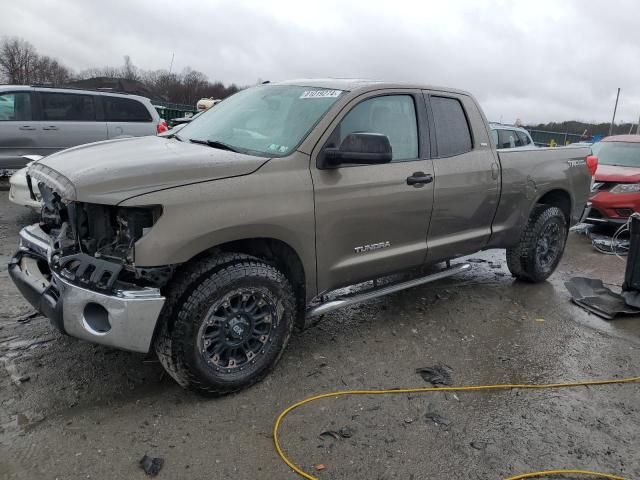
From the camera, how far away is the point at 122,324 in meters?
2.61

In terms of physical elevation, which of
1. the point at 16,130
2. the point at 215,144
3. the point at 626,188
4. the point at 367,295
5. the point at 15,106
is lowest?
the point at 367,295

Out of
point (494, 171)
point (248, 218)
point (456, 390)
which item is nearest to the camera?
point (248, 218)

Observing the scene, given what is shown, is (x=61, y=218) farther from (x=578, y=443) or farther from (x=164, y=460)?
(x=578, y=443)

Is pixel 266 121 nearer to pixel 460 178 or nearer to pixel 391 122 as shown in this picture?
pixel 391 122

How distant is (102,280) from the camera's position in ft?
8.66

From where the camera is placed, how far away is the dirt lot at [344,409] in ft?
8.41

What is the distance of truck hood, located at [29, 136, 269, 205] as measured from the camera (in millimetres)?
2613

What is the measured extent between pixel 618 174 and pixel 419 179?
235 inches

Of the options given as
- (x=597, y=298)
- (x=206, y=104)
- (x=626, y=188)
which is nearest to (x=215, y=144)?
(x=597, y=298)

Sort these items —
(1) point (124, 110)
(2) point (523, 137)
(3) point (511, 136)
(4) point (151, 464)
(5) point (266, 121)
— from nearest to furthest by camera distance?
(4) point (151, 464) → (5) point (266, 121) → (1) point (124, 110) → (3) point (511, 136) → (2) point (523, 137)

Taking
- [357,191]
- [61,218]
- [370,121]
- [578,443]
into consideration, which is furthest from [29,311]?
[578,443]

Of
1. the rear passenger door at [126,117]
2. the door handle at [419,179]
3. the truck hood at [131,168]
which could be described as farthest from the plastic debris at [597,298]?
the rear passenger door at [126,117]

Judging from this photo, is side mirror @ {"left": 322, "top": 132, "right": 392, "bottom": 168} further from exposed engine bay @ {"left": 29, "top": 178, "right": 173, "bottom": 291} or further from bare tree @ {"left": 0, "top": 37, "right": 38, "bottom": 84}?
bare tree @ {"left": 0, "top": 37, "right": 38, "bottom": 84}

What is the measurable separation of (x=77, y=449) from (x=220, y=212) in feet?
4.50
